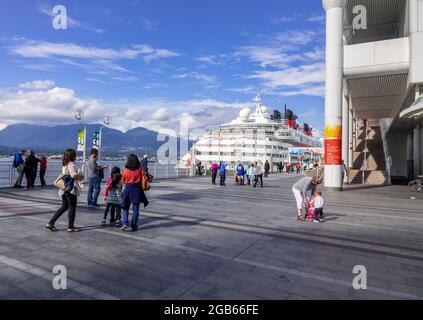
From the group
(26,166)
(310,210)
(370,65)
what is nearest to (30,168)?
(26,166)

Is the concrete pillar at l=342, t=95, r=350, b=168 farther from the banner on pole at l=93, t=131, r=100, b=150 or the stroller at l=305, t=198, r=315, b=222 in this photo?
the banner on pole at l=93, t=131, r=100, b=150

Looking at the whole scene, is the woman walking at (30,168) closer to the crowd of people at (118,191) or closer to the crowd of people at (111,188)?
the crowd of people at (118,191)

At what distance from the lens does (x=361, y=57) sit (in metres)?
16.7

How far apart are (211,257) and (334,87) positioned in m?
15.2

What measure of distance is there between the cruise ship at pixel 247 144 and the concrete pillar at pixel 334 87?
99.6 feet

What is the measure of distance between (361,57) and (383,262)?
14.7m

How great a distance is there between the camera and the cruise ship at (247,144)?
5231 cm

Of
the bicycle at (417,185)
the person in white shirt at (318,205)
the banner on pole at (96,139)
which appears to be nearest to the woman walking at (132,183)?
the person in white shirt at (318,205)

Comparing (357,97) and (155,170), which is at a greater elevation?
(357,97)

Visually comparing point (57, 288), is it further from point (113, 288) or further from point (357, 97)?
point (357, 97)

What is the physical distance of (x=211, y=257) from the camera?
4906mm

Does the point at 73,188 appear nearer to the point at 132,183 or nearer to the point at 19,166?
the point at 132,183

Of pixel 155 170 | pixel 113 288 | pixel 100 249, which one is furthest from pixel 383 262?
pixel 155 170

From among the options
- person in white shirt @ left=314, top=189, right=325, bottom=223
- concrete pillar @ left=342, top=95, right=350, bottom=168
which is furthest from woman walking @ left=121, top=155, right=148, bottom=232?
concrete pillar @ left=342, top=95, right=350, bottom=168
